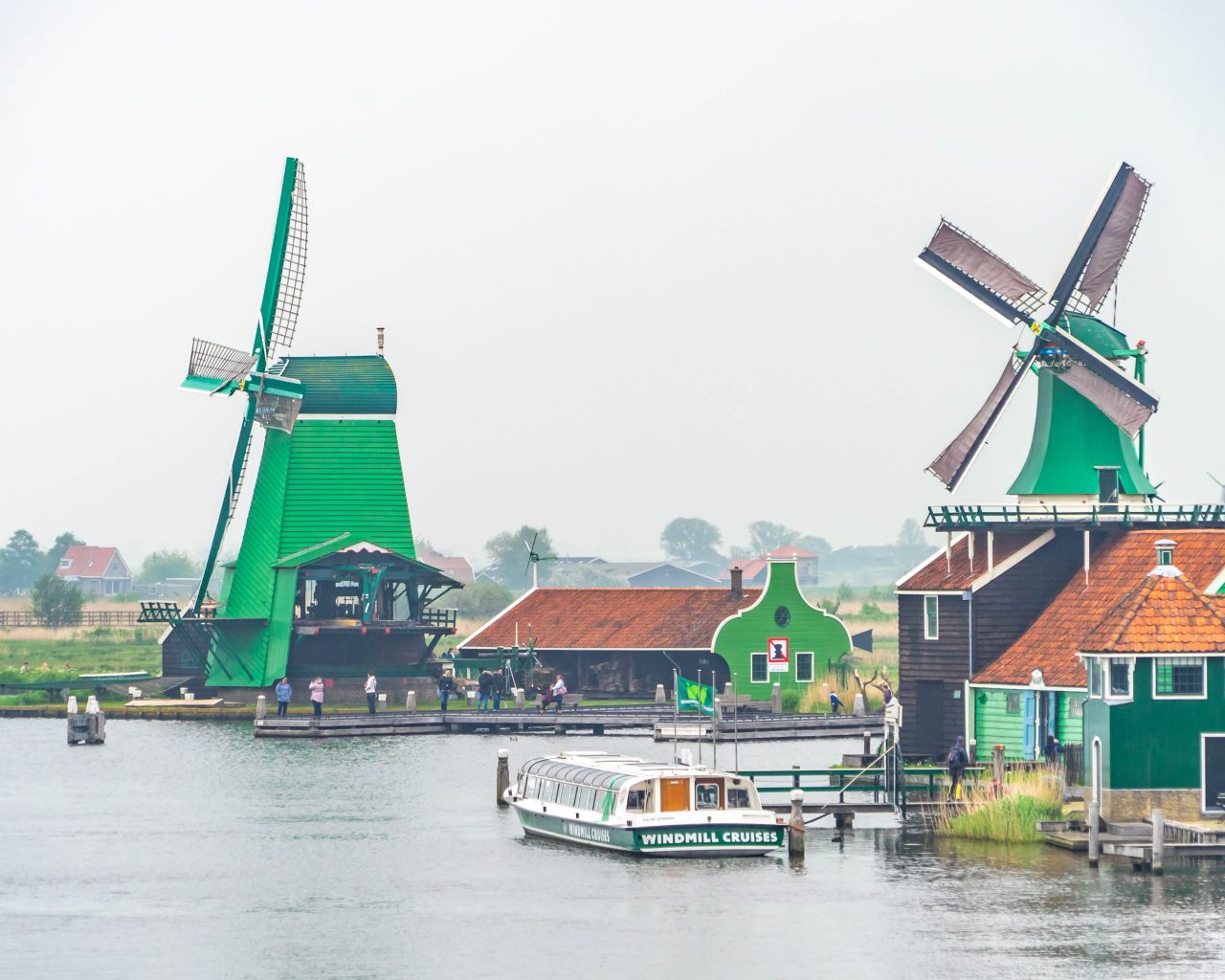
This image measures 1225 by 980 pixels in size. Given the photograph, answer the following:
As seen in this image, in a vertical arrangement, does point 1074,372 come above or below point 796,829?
above

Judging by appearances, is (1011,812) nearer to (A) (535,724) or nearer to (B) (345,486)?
(A) (535,724)

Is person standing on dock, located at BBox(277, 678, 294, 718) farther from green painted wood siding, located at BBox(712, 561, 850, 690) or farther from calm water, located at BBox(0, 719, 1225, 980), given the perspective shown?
calm water, located at BBox(0, 719, 1225, 980)

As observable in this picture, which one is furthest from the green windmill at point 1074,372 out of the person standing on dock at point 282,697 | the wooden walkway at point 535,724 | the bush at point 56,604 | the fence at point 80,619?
the bush at point 56,604

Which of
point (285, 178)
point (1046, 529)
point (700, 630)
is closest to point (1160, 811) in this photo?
point (1046, 529)

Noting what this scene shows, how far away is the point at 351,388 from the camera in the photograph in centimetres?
8394

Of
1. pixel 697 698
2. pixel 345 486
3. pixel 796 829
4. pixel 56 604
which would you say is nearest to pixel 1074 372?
pixel 697 698

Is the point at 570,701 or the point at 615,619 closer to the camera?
the point at 570,701

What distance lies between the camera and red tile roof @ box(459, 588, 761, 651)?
83.4 meters

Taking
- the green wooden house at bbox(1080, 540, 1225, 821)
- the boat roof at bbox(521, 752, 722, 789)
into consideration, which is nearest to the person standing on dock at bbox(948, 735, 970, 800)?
the green wooden house at bbox(1080, 540, 1225, 821)

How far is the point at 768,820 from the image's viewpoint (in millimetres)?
44438

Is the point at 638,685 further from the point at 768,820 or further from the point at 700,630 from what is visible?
the point at 768,820

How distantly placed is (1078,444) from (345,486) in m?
31.2

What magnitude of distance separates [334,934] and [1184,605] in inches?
695

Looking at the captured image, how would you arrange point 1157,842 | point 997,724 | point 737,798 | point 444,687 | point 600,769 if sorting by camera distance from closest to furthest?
point 1157,842 < point 737,798 < point 600,769 < point 997,724 < point 444,687
